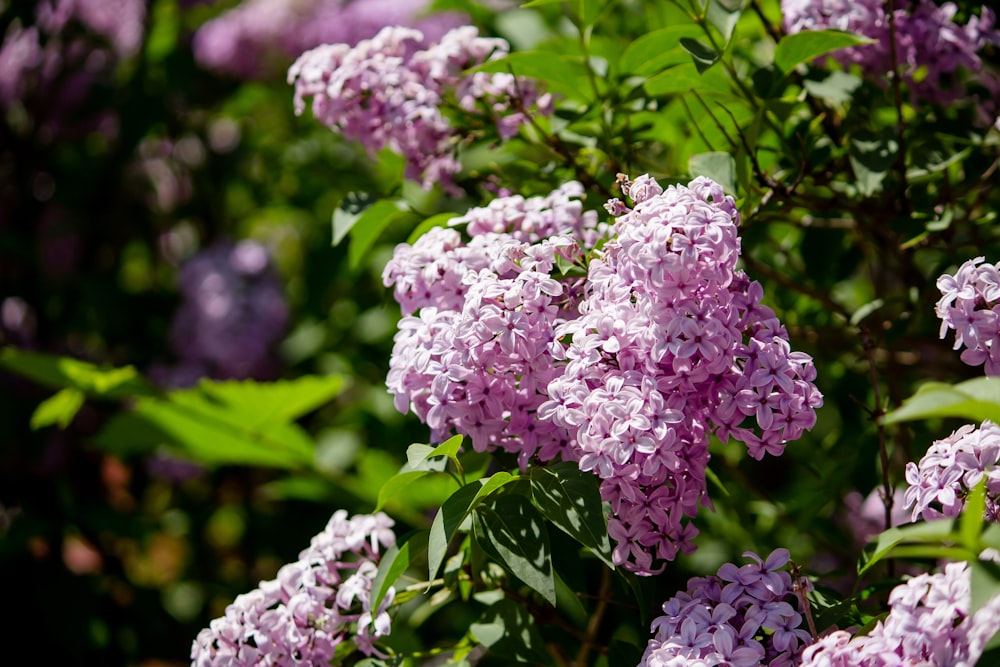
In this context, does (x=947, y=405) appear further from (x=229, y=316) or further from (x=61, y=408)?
(x=229, y=316)

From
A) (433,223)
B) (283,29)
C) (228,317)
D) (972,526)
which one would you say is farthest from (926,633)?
(283,29)

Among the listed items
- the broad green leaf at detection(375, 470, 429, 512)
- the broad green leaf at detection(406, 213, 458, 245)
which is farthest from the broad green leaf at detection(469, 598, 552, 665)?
the broad green leaf at detection(406, 213, 458, 245)

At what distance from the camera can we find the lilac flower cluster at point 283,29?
2.54 meters

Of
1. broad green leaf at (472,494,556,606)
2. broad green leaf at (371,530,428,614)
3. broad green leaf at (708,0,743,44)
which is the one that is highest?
broad green leaf at (708,0,743,44)

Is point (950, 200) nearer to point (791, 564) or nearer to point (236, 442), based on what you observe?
point (791, 564)

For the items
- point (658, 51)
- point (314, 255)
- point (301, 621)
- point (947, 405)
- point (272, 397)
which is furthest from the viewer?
point (314, 255)

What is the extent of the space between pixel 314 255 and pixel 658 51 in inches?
56.2

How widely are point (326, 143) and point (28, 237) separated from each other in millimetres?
857

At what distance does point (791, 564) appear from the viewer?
0.90m

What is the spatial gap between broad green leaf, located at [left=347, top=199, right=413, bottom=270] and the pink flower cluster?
32 centimetres

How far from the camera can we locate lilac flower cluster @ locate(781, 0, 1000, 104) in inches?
46.9

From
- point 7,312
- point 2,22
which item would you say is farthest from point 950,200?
point 7,312

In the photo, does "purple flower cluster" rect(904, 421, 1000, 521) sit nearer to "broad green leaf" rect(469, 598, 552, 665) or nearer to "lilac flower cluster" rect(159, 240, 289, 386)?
"broad green leaf" rect(469, 598, 552, 665)

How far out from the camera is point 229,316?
2.57 meters
